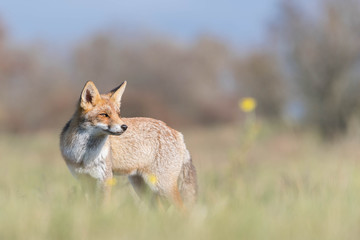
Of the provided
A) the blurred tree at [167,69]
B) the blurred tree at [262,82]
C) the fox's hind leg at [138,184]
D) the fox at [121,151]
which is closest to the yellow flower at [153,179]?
the fox at [121,151]

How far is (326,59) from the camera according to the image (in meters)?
18.5

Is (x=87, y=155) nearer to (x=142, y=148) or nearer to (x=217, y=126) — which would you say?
(x=142, y=148)

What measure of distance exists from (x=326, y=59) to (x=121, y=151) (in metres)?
14.0

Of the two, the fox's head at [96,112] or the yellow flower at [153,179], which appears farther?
the yellow flower at [153,179]

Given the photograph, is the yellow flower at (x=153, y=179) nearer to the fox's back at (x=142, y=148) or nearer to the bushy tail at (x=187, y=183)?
the fox's back at (x=142, y=148)

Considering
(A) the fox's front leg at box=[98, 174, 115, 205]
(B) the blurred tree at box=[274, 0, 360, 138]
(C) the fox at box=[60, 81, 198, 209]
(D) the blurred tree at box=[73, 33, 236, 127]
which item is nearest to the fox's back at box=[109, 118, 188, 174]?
(C) the fox at box=[60, 81, 198, 209]

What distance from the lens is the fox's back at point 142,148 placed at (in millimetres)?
6051

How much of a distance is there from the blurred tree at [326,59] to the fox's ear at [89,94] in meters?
14.2

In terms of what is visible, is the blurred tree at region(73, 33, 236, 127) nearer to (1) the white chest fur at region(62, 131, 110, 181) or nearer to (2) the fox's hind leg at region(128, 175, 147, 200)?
(2) the fox's hind leg at region(128, 175, 147, 200)

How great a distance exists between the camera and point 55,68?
4047cm

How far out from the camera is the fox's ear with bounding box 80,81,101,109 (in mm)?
5652

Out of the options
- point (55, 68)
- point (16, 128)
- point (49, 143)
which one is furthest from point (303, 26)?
point (55, 68)

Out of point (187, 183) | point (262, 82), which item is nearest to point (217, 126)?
point (262, 82)

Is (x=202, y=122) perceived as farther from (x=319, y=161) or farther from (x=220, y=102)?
(x=319, y=161)
